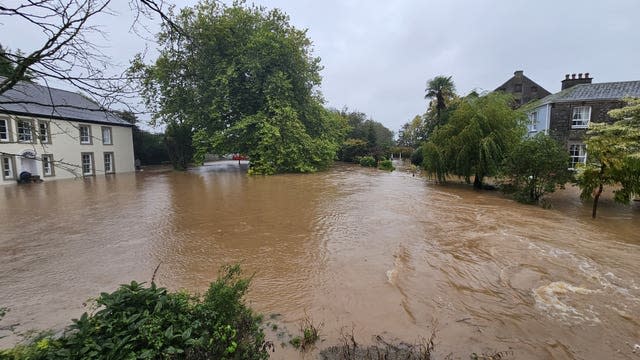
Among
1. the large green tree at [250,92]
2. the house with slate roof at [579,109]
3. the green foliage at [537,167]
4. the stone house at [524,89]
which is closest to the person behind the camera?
the green foliage at [537,167]

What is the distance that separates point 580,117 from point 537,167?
1343cm

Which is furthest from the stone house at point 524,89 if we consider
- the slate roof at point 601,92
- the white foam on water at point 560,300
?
the white foam on water at point 560,300

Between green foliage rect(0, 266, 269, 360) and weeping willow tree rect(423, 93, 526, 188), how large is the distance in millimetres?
14141

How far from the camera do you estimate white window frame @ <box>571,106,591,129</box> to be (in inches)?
809

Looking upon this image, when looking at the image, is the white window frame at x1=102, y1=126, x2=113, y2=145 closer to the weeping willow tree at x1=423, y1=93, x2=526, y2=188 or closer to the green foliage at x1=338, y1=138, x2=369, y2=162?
the green foliage at x1=338, y1=138, x2=369, y2=162

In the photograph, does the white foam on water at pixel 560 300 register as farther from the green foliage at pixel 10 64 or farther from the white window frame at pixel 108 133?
the white window frame at pixel 108 133

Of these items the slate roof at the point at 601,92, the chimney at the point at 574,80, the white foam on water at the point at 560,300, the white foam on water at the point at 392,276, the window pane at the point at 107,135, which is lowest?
the white foam on water at the point at 560,300

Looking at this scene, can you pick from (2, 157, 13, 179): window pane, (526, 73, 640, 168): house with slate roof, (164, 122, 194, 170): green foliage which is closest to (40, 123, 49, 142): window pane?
(2, 157, 13, 179): window pane

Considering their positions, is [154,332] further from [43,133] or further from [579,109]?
[579,109]

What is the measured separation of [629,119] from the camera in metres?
12.9

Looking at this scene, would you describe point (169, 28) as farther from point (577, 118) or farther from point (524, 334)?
point (577, 118)

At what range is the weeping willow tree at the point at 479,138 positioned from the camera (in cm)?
1429

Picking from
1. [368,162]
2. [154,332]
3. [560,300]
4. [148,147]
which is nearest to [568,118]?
[368,162]

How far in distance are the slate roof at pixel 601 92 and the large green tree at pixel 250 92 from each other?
17384mm
